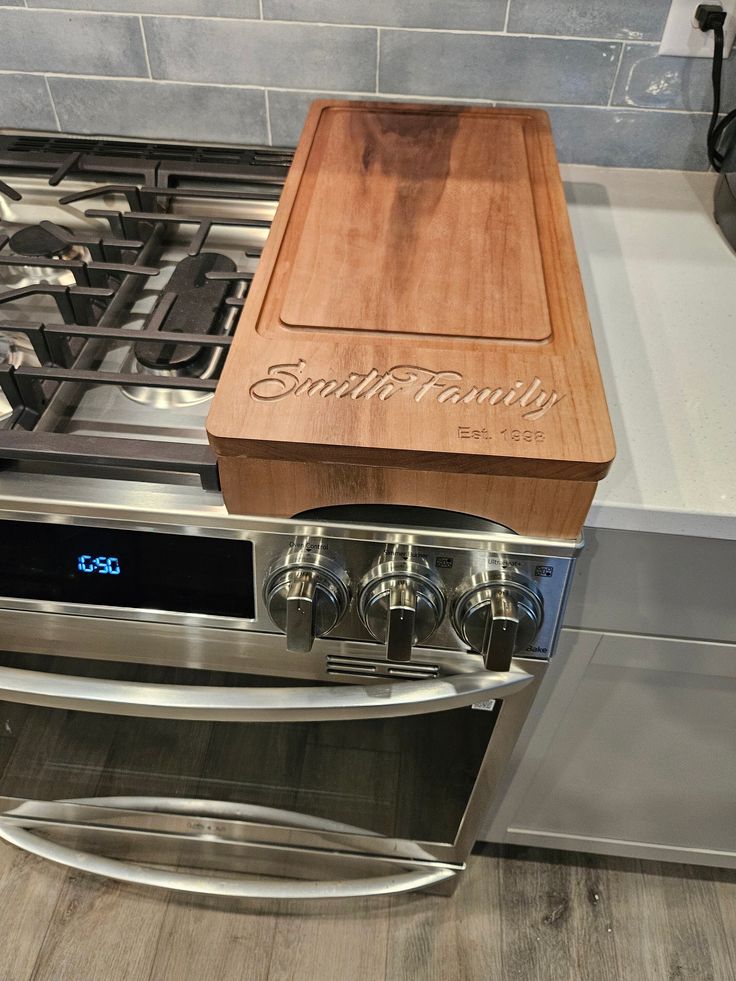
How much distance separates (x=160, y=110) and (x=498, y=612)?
32.1 inches

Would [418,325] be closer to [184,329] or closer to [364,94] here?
[184,329]

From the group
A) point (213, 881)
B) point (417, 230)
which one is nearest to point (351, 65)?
point (417, 230)

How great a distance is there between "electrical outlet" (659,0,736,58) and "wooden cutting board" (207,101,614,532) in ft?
0.77

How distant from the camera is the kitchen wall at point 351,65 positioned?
0.87m

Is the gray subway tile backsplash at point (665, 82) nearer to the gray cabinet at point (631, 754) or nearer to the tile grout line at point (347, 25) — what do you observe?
the tile grout line at point (347, 25)

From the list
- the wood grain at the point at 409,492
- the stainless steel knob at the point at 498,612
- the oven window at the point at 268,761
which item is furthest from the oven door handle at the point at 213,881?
the wood grain at the point at 409,492

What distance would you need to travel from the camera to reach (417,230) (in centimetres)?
66

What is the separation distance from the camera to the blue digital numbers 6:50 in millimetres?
586

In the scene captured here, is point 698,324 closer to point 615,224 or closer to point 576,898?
point 615,224

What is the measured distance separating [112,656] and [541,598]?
40cm

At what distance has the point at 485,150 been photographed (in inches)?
30.5

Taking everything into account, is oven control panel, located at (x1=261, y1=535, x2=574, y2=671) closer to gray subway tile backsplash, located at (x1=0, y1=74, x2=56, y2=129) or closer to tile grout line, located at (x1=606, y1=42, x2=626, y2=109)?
tile grout line, located at (x1=606, y1=42, x2=626, y2=109)

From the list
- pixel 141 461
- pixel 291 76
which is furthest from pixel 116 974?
pixel 291 76

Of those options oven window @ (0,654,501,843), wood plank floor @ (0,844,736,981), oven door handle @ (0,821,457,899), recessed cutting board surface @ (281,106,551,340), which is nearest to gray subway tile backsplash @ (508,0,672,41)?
recessed cutting board surface @ (281,106,551,340)
